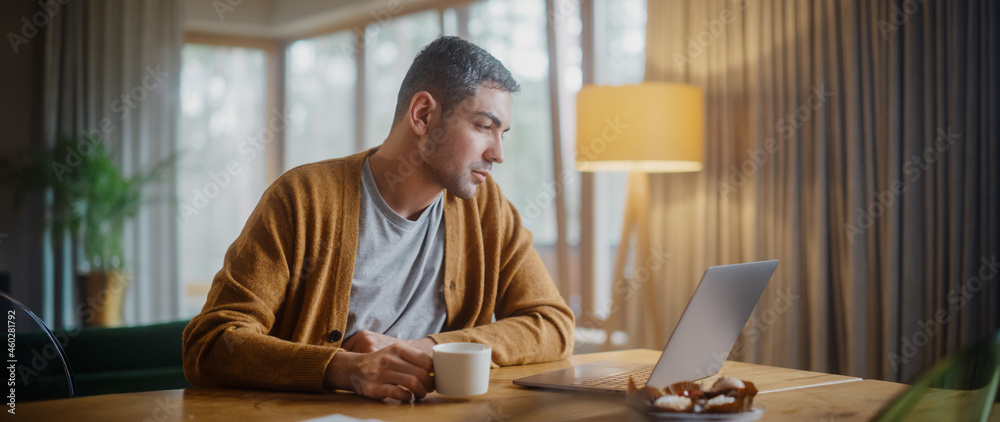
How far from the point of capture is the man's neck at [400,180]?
60.7 inches

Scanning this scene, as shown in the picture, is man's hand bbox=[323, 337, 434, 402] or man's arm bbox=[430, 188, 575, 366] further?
man's arm bbox=[430, 188, 575, 366]

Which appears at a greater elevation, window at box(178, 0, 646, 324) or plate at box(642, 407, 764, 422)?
window at box(178, 0, 646, 324)

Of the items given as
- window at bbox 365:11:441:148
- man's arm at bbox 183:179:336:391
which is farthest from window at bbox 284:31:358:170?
man's arm at bbox 183:179:336:391

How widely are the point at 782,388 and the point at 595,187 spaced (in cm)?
264

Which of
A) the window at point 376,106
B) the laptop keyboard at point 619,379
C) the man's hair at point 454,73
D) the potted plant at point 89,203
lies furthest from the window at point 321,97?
the laptop keyboard at point 619,379

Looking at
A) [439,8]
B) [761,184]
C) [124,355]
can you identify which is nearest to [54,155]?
[439,8]

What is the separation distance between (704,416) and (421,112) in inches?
36.2

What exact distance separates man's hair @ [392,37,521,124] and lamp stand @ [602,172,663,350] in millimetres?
1578

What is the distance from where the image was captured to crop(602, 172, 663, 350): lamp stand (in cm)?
306

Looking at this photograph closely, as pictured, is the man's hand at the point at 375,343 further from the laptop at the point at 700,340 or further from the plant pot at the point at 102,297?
the plant pot at the point at 102,297

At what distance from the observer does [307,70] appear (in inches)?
215

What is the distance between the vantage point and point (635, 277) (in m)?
3.39

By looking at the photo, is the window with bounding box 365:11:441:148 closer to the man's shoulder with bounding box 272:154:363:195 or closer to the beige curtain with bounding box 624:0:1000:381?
the beige curtain with bounding box 624:0:1000:381

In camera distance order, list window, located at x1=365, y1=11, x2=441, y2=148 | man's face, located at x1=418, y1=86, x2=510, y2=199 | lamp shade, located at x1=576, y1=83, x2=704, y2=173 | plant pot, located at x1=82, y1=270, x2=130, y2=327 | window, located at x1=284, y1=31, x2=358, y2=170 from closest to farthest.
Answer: man's face, located at x1=418, y1=86, x2=510, y2=199
lamp shade, located at x1=576, y1=83, x2=704, y2=173
plant pot, located at x1=82, y1=270, x2=130, y2=327
window, located at x1=365, y1=11, x2=441, y2=148
window, located at x1=284, y1=31, x2=358, y2=170
